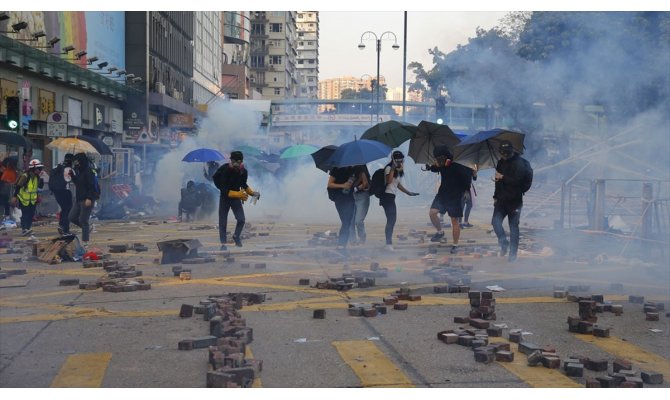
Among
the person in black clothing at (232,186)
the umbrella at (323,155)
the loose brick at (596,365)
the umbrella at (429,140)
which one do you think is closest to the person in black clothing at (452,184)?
the umbrella at (323,155)

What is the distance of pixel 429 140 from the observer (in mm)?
16109

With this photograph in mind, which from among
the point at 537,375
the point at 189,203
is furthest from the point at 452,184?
the point at 189,203

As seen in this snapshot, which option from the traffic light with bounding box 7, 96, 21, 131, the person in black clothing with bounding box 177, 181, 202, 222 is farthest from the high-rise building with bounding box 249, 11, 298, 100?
the traffic light with bounding box 7, 96, 21, 131

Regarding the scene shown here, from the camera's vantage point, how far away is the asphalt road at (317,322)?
5.45 metres

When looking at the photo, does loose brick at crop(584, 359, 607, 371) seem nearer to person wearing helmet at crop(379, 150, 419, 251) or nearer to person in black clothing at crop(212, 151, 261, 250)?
person wearing helmet at crop(379, 150, 419, 251)

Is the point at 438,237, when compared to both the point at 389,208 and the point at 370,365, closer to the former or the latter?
the point at 389,208

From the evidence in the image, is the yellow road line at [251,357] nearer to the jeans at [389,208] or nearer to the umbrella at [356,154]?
the umbrella at [356,154]

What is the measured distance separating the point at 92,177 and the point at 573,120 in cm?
1130

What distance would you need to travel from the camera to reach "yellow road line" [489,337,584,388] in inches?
206

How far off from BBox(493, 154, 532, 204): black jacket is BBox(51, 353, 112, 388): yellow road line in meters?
7.21

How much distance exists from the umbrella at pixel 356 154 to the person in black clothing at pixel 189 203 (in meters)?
8.26

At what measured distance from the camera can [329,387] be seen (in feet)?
16.8

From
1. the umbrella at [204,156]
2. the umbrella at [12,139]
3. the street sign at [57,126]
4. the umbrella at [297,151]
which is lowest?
the umbrella at [204,156]

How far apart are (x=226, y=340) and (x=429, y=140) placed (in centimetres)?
1053
